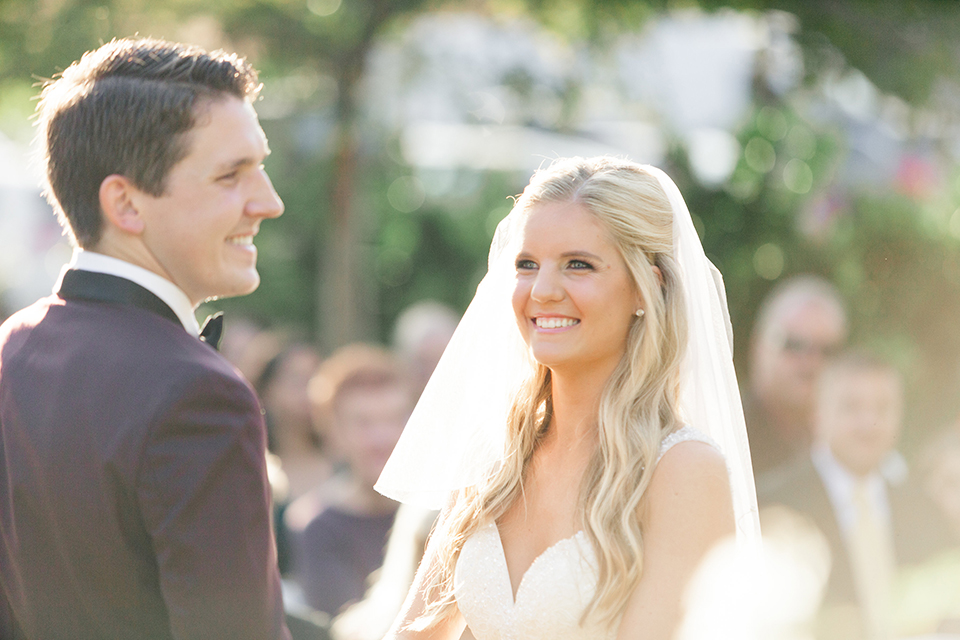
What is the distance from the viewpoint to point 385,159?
8.25m

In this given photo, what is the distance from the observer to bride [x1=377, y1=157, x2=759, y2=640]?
234 centimetres

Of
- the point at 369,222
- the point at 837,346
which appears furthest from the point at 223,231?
the point at 369,222

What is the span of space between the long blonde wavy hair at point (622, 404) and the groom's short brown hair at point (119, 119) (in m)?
0.91

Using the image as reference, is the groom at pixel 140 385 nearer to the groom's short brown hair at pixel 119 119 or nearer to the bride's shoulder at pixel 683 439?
the groom's short brown hair at pixel 119 119

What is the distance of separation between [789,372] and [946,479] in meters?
0.92

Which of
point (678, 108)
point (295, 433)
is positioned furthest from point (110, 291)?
point (678, 108)

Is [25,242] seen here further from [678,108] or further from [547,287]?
[547,287]

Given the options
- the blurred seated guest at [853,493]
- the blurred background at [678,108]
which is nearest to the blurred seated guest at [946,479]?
the blurred seated guest at [853,493]

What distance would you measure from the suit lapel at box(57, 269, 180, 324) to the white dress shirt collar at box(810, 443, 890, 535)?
3.48 meters

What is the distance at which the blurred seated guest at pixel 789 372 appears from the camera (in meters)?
5.29

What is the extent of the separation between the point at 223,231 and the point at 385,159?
6.11 meters

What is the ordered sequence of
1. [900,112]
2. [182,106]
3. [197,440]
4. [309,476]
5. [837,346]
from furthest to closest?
[900,112] < [309,476] < [837,346] < [182,106] < [197,440]

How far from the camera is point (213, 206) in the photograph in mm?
2227

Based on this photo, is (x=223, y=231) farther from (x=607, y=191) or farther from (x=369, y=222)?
(x=369, y=222)
